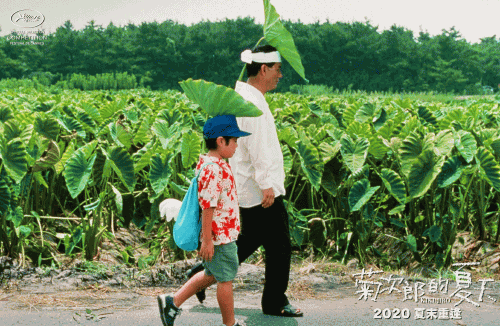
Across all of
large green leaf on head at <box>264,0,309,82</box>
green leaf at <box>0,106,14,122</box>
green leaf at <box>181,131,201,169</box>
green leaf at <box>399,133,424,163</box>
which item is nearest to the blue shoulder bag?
large green leaf on head at <box>264,0,309,82</box>

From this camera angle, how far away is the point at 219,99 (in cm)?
290

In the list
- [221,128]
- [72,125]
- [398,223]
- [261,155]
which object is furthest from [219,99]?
[72,125]

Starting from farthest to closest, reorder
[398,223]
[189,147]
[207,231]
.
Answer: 1. [398,223]
2. [189,147]
3. [207,231]

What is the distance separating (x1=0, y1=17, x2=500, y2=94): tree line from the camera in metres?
65.2

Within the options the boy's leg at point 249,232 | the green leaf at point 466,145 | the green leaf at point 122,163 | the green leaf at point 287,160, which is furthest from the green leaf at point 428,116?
the boy's leg at point 249,232

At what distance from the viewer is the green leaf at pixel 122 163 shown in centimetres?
432

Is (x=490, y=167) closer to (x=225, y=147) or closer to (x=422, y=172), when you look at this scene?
(x=422, y=172)

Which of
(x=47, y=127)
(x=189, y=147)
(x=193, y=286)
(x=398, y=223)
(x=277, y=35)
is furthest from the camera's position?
(x=47, y=127)

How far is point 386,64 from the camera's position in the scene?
6988 centimetres

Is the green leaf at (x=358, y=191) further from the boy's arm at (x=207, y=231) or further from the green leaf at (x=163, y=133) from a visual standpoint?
the boy's arm at (x=207, y=231)

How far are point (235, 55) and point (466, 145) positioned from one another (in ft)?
211

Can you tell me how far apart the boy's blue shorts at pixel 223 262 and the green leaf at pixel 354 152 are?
1.73 m

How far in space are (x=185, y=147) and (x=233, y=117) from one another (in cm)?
168

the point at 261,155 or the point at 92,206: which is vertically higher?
the point at 261,155
